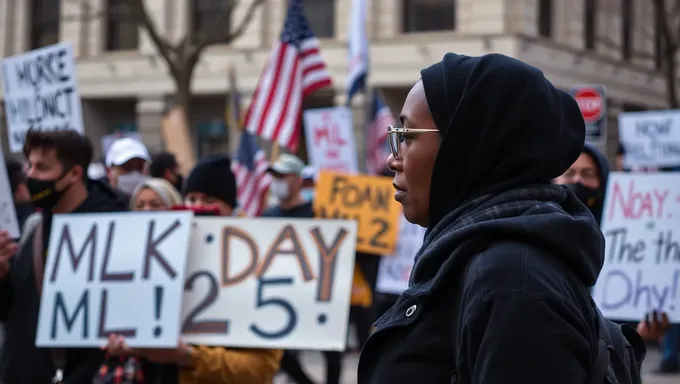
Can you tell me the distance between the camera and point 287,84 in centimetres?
1124

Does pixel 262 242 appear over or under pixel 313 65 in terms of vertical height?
under

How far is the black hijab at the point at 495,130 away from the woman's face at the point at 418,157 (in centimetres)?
5

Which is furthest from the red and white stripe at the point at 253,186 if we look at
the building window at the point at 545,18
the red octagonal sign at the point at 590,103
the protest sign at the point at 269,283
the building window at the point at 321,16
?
the building window at the point at 545,18

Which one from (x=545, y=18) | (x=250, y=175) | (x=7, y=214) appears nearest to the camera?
(x=7, y=214)

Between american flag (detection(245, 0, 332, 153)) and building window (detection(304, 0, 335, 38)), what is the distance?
16.7 m

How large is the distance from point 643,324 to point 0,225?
292 cm

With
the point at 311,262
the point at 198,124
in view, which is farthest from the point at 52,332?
the point at 198,124

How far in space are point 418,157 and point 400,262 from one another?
7140 mm

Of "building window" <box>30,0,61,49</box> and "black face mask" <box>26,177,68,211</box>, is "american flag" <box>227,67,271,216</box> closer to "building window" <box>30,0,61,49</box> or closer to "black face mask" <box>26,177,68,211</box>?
"black face mask" <box>26,177,68,211</box>

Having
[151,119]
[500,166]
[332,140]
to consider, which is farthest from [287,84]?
[151,119]

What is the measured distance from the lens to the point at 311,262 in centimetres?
470

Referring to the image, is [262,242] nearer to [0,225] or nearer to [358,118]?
[0,225]

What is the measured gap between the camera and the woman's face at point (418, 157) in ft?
7.02

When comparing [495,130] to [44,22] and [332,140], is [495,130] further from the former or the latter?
[44,22]
